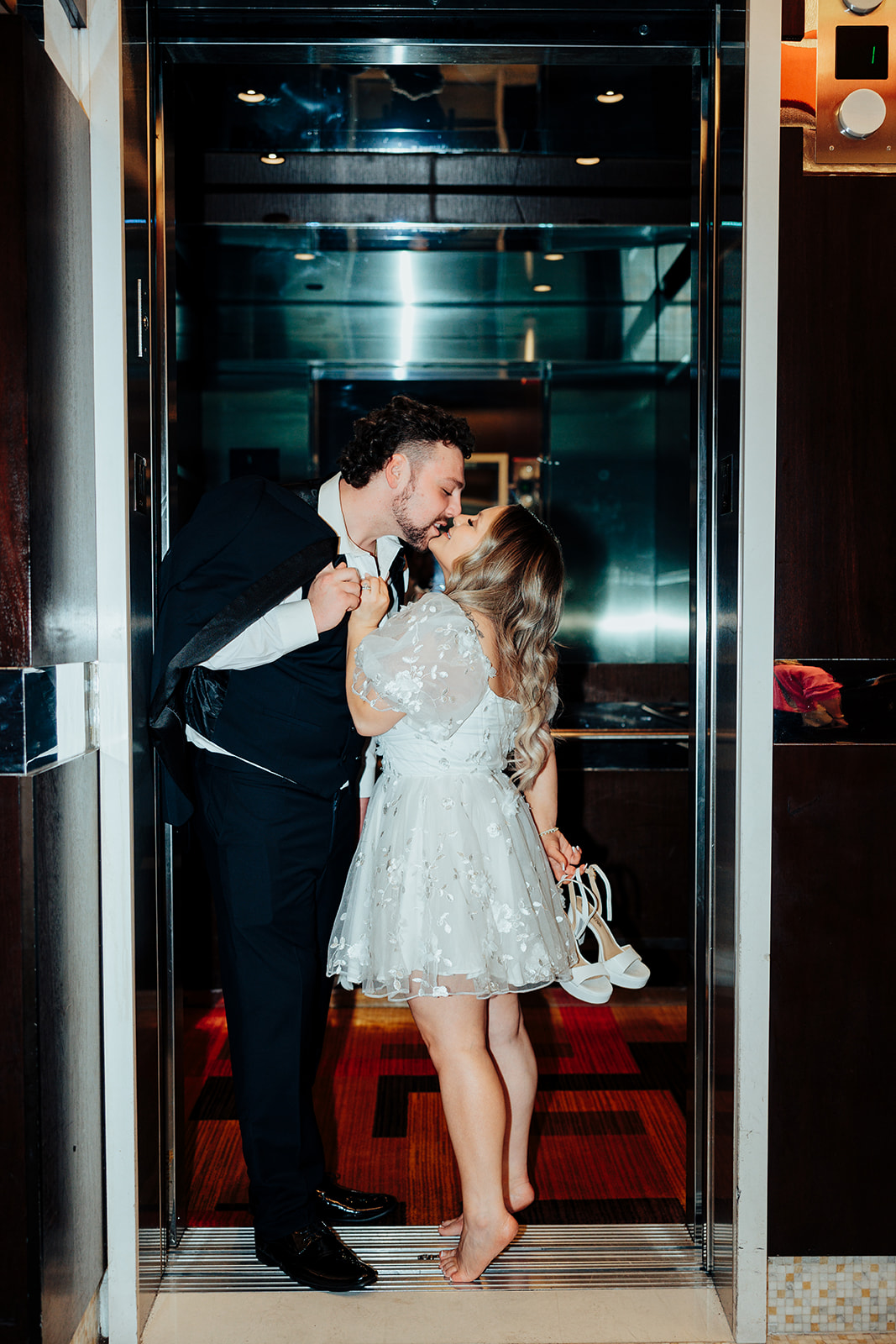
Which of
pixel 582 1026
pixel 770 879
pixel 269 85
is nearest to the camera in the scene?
pixel 770 879

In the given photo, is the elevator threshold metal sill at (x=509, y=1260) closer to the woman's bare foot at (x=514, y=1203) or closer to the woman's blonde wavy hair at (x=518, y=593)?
the woman's bare foot at (x=514, y=1203)

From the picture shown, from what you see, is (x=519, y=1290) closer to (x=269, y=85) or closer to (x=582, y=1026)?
(x=582, y=1026)

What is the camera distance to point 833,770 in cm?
188

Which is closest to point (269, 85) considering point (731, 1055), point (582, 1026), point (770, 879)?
point (770, 879)

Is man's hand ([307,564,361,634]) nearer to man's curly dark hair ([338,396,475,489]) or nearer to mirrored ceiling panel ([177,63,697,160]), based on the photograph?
man's curly dark hair ([338,396,475,489])

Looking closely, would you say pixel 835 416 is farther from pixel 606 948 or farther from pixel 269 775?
pixel 269 775

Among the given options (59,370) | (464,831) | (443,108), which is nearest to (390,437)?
(59,370)

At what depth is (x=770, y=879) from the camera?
1894mm

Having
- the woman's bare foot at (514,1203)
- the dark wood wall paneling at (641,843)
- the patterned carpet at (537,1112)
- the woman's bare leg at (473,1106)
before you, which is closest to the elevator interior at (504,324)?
the dark wood wall paneling at (641,843)

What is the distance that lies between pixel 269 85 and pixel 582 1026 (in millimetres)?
3169

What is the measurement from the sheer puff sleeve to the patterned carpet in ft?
4.01

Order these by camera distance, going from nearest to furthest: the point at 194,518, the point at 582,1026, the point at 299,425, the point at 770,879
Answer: the point at 770,879, the point at 194,518, the point at 582,1026, the point at 299,425

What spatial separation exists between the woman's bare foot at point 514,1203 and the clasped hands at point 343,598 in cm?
124

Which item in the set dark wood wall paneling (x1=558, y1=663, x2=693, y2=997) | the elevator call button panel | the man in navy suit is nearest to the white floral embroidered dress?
the man in navy suit
